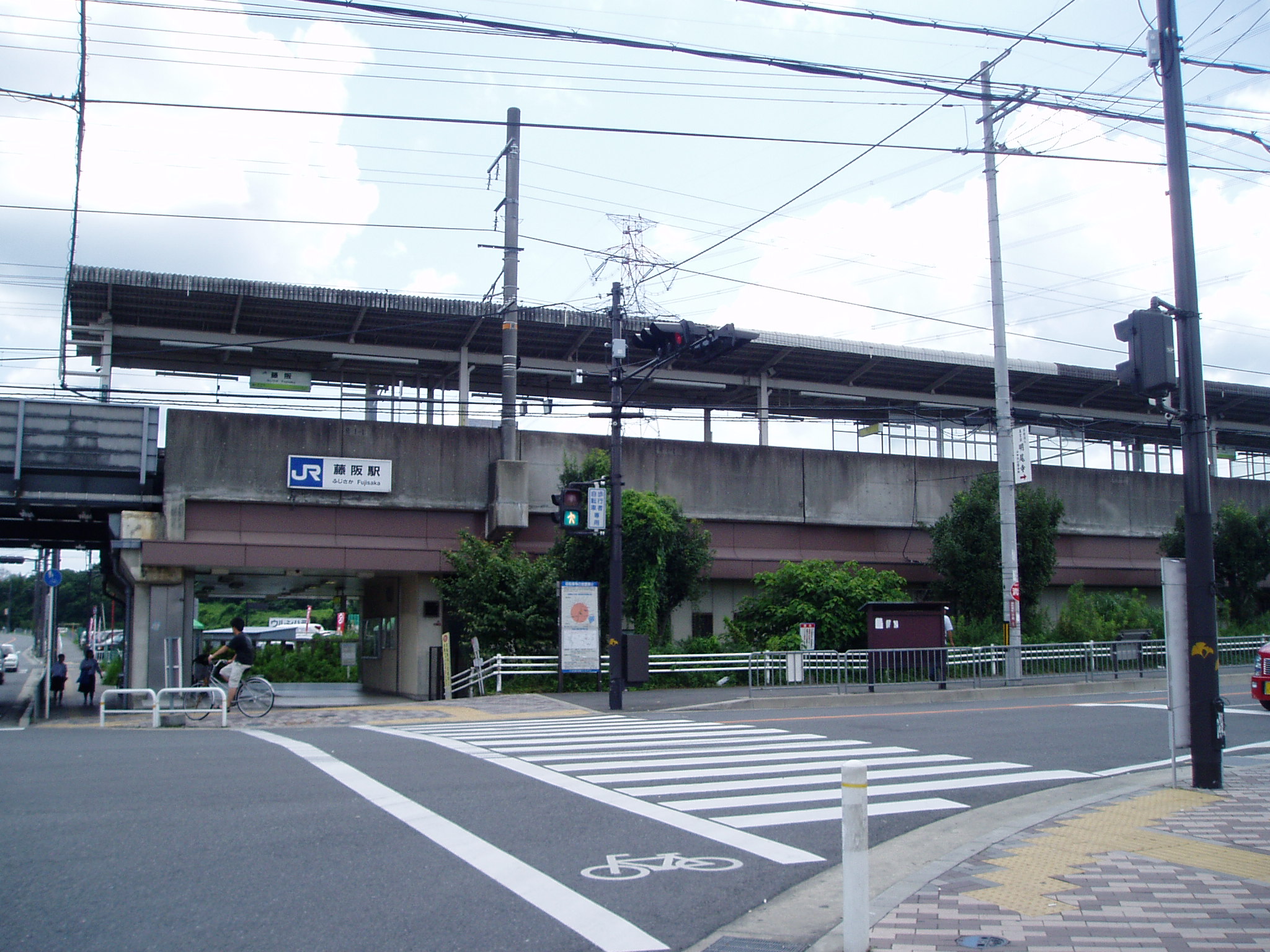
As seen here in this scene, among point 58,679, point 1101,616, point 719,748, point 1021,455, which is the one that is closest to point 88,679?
point 58,679

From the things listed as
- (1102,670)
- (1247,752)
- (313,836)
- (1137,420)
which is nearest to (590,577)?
(1102,670)

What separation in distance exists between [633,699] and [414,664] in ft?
26.8

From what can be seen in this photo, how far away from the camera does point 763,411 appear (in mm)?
33031

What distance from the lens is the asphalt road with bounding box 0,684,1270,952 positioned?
232 inches

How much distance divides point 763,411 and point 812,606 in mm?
8032

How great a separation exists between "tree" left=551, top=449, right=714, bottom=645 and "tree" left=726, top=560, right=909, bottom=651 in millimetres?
2030

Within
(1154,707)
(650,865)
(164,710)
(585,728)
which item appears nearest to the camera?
(650,865)

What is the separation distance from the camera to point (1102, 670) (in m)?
26.0

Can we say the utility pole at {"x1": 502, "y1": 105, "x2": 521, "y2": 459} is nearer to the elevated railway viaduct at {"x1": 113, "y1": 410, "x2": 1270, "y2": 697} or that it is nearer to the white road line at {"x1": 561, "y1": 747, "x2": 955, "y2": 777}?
the elevated railway viaduct at {"x1": 113, "y1": 410, "x2": 1270, "y2": 697}

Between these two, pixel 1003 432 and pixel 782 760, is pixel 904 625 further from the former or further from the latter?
pixel 782 760

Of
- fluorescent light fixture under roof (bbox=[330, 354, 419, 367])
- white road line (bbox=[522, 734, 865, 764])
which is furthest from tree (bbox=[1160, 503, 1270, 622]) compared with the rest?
fluorescent light fixture under roof (bbox=[330, 354, 419, 367])

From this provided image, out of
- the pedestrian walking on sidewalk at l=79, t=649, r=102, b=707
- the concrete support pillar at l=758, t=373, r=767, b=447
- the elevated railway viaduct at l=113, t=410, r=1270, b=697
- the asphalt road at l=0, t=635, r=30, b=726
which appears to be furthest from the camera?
the concrete support pillar at l=758, t=373, r=767, b=447

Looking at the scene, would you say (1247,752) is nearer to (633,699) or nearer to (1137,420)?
(633,699)

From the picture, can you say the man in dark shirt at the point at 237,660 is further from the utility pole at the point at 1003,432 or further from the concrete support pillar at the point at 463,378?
the utility pole at the point at 1003,432
